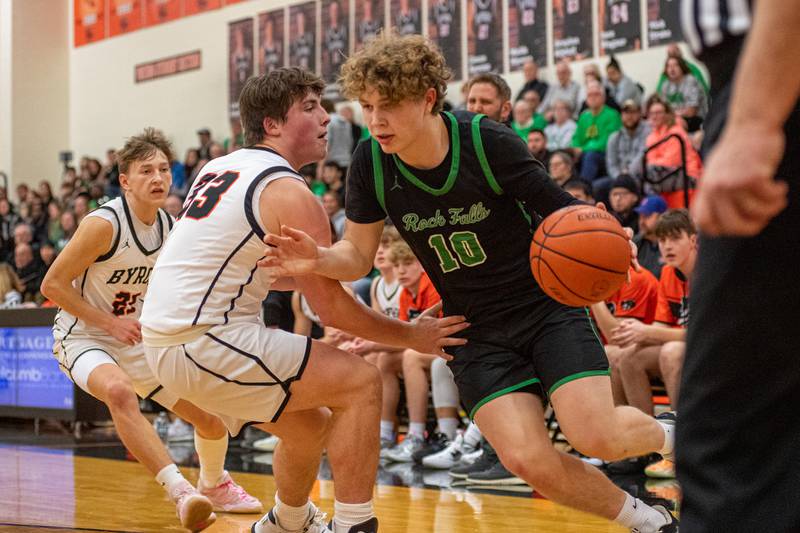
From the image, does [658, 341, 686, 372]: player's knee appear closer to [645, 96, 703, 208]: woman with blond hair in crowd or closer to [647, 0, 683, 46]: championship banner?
[645, 96, 703, 208]: woman with blond hair in crowd

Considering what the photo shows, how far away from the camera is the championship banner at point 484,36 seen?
45.0 feet

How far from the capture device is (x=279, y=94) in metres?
4.00

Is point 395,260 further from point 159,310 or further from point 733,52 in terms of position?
point 733,52

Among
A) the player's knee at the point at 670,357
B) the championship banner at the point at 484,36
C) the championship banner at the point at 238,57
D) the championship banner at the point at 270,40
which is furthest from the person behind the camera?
the championship banner at the point at 238,57

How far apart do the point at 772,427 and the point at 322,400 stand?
223 cm

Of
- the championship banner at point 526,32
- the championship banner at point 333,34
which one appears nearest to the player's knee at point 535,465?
the championship banner at point 526,32

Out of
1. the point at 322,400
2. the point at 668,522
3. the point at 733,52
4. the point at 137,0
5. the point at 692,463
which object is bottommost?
→ the point at 668,522

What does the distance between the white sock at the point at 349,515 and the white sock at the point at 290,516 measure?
0.36m

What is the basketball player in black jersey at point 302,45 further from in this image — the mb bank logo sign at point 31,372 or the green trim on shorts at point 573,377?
the green trim on shorts at point 573,377

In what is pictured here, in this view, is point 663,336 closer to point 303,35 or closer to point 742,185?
point 742,185

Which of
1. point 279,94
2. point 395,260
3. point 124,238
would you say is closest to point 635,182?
point 395,260

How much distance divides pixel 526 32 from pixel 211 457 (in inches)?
367

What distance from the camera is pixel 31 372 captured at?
33.6 feet

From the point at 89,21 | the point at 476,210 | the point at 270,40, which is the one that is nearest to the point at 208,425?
the point at 476,210
